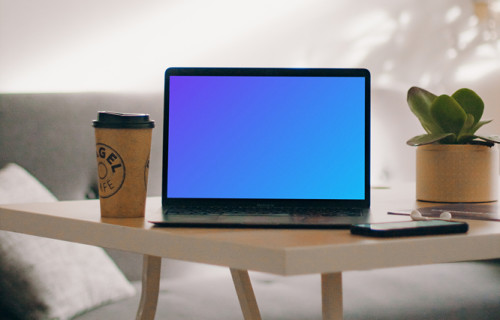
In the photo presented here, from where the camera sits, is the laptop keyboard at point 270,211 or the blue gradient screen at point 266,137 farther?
the blue gradient screen at point 266,137

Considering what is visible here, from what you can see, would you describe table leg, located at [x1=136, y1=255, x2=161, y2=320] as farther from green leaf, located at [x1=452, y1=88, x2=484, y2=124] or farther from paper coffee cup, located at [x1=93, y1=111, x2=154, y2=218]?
green leaf, located at [x1=452, y1=88, x2=484, y2=124]

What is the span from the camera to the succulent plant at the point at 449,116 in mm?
1065

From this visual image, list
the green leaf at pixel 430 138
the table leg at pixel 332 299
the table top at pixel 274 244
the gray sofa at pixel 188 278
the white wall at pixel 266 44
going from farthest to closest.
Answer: the white wall at pixel 266 44
the gray sofa at pixel 188 278
the green leaf at pixel 430 138
the table leg at pixel 332 299
the table top at pixel 274 244

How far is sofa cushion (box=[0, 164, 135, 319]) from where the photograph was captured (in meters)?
1.36

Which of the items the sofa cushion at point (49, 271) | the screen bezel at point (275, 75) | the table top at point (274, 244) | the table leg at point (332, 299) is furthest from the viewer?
the sofa cushion at point (49, 271)

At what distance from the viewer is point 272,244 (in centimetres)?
55

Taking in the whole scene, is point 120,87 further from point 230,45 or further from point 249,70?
point 249,70

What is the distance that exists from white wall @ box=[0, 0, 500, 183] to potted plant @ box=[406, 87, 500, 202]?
124 centimetres

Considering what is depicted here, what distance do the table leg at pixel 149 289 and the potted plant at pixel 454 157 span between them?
48 centimetres

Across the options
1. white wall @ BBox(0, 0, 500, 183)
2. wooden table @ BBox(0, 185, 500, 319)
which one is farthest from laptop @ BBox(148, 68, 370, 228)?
white wall @ BBox(0, 0, 500, 183)

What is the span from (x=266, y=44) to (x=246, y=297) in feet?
5.09

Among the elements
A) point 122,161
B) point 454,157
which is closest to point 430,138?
point 454,157

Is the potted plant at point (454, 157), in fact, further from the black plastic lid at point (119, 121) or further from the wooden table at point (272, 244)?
the black plastic lid at point (119, 121)

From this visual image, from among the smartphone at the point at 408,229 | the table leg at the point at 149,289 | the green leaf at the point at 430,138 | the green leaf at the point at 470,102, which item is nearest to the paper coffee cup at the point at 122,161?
the smartphone at the point at 408,229
